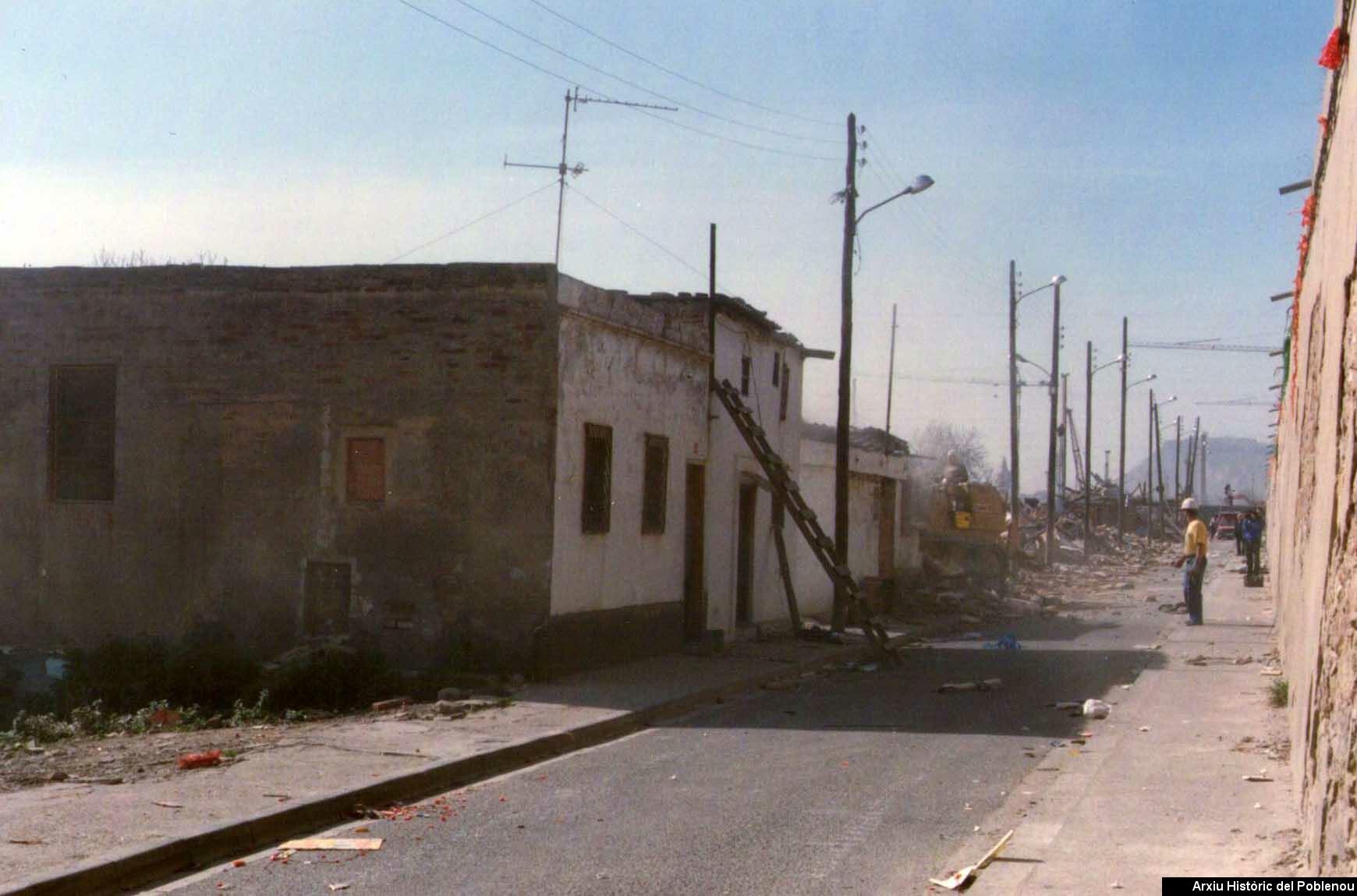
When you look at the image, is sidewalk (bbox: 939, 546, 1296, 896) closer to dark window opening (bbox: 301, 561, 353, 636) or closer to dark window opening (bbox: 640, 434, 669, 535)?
dark window opening (bbox: 640, 434, 669, 535)

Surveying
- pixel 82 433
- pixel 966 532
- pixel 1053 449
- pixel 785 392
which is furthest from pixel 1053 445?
pixel 82 433

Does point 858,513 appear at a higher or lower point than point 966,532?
higher

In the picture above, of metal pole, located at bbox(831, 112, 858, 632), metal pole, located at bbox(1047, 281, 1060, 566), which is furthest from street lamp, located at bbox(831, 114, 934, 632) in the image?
metal pole, located at bbox(1047, 281, 1060, 566)

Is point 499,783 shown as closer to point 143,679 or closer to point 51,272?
point 143,679

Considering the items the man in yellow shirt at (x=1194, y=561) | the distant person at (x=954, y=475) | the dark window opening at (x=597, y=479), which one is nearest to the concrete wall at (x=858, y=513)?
the distant person at (x=954, y=475)

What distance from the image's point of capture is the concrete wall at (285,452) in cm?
1603

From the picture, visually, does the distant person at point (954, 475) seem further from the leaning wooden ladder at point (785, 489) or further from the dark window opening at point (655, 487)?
the dark window opening at point (655, 487)

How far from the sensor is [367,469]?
16.5 m

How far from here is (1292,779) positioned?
28.8 feet

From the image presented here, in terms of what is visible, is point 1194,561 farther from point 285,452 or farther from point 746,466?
point 285,452

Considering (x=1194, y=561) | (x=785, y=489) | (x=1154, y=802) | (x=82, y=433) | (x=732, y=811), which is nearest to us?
(x=1154, y=802)

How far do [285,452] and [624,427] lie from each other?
13.4 ft

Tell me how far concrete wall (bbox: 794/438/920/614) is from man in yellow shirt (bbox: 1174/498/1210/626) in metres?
6.74

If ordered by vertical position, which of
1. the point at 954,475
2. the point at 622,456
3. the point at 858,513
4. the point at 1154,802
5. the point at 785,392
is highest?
the point at 785,392
